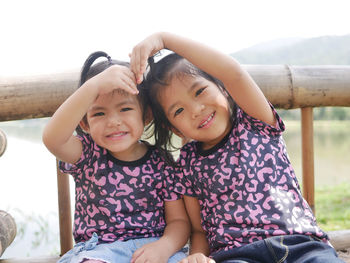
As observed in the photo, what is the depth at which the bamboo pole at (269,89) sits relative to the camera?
1.66m

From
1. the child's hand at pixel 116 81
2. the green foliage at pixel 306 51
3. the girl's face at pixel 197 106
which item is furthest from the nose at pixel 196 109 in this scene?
the green foliage at pixel 306 51

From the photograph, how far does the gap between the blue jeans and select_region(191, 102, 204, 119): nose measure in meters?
0.54

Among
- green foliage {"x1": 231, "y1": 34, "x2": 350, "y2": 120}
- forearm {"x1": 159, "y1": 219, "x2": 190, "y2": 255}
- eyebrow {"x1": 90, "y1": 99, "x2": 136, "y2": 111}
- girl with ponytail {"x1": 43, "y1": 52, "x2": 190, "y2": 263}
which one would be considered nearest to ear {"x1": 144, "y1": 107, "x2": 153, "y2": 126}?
girl with ponytail {"x1": 43, "y1": 52, "x2": 190, "y2": 263}

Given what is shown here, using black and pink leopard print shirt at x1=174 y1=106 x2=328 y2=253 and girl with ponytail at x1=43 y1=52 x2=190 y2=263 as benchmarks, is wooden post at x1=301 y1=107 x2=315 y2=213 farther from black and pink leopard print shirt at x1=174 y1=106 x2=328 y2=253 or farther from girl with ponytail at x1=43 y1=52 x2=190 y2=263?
girl with ponytail at x1=43 y1=52 x2=190 y2=263

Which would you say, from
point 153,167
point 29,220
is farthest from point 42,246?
point 153,167

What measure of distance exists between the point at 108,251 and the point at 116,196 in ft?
0.79

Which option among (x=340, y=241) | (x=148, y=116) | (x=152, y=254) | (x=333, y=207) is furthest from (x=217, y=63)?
(x=333, y=207)

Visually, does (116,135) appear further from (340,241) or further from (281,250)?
(340,241)

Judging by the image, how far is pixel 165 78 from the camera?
151 cm

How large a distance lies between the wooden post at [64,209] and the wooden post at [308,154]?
4.16 feet

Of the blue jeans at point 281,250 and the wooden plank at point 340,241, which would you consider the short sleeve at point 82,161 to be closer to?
the blue jeans at point 281,250

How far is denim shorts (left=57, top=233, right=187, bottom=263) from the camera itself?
1.37 m

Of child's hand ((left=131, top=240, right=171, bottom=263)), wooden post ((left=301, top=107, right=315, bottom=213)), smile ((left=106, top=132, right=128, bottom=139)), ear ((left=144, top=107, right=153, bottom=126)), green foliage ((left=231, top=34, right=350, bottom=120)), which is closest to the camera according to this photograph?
child's hand ((left=131, top=240, right=171, bottom=263))

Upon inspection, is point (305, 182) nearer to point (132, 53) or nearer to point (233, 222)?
point (233, 222)
